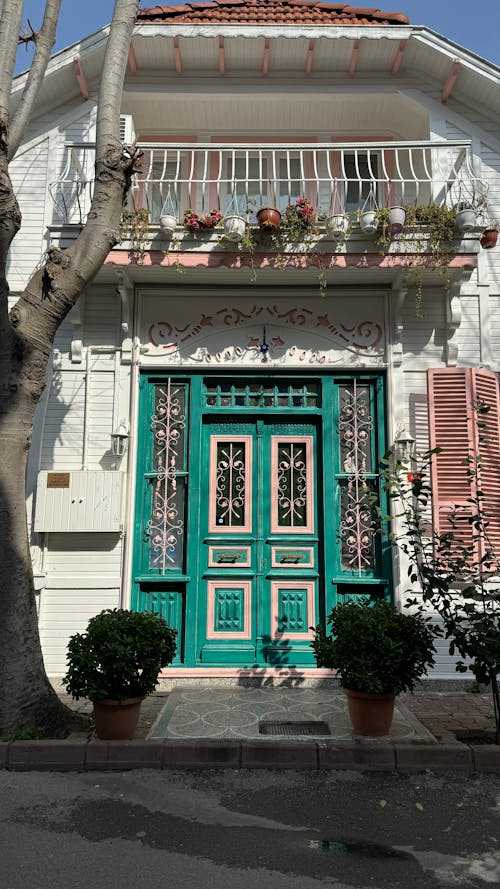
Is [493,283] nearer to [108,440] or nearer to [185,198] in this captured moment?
[185,198]

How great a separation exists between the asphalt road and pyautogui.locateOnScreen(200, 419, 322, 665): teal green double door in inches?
100

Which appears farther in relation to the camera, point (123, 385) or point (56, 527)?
point (123, 385)

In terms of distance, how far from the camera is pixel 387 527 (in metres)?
7.59

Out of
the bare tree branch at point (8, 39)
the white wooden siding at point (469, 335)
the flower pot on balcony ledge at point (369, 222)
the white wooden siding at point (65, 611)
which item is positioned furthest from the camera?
the white wooden siding at point (469, 335)

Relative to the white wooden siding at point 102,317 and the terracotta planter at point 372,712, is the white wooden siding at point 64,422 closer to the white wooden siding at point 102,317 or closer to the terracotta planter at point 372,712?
the white wooden siding at point 102,317

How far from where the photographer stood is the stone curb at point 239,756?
489 centimetres

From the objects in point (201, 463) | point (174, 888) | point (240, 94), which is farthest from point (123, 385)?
point (174, 888)

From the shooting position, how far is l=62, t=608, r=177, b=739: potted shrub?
5.07 metres

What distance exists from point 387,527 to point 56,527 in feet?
12.3

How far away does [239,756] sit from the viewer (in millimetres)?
4984

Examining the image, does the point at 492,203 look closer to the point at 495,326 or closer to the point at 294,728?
the point at 495,326

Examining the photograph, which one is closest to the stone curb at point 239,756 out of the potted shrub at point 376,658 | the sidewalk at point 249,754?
the sidewalk at point 249,754

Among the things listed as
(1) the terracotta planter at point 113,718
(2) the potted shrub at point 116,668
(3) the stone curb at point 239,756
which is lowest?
(3) the stone curb at point 239,756

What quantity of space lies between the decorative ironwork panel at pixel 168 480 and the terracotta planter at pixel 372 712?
290cm
